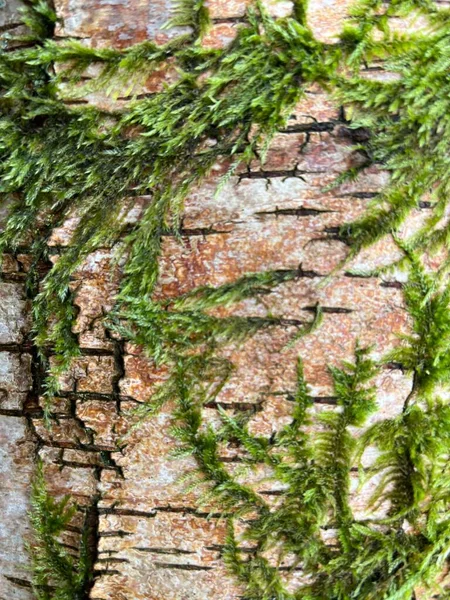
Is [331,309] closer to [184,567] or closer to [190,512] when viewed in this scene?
[190,512]

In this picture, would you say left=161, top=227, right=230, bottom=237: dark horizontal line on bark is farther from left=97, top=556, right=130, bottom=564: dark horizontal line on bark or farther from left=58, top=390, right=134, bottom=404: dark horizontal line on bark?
left=97, top=556, right=130, bottom=564: dark horizontal line on bark

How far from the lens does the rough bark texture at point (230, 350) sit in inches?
45.6

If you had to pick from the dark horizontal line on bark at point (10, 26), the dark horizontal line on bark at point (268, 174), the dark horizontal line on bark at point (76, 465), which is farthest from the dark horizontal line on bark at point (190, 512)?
the dark horizontal line on bark at point (10, 26)

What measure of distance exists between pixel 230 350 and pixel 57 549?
57 centimetres

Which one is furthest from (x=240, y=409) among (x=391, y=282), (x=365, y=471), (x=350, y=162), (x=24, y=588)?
(x=24, y=588)

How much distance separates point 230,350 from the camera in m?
1.18

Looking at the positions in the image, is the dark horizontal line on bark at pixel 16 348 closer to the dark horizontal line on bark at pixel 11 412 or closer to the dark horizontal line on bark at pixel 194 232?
the dark horizontal line on bark at pixel 11 412

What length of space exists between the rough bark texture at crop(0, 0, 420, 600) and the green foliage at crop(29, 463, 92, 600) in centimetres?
4

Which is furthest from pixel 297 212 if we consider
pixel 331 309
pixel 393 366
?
pixel 393 366

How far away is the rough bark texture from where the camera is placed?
3.80 feet

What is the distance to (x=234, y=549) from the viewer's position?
1208 millimetres

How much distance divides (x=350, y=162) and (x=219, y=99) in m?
0.27

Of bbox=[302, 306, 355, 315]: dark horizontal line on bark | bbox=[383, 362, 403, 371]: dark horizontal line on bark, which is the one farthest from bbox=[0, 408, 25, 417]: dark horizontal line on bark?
bbox=[383, 362, 403, 371]: dark horizontal line on bark

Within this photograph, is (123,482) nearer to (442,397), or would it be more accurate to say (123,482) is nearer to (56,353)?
(56,353)
